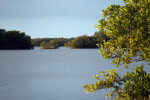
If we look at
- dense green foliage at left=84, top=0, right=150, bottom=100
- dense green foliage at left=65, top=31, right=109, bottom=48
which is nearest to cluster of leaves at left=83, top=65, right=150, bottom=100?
Result: dense green foliage at left=84, top=0, right=150, bottom=100

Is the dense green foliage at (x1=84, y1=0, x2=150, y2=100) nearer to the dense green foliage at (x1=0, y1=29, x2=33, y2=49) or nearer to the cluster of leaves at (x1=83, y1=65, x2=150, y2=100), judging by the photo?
the cluster of leaves at (x1=83, y1=65, x2=150, y2=100)

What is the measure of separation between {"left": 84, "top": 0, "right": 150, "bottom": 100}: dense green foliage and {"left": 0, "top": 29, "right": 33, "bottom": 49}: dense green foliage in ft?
249

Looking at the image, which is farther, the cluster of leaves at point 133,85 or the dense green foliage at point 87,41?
the dense green foliage at point 87,41

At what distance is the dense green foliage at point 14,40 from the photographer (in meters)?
79.6

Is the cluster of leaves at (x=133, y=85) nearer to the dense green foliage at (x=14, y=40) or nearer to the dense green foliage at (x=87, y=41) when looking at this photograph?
the dense green foliage at (x=14, y=40)

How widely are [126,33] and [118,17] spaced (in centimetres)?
52

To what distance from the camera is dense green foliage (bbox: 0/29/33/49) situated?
7955cm

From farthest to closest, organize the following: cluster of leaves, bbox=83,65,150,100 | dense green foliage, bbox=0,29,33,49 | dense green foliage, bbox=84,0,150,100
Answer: dense green foliage, bbox=0,29,33,49 → cluster of leaves, bbox=83,65,150,100 → dense green foliage, bbox=84,0,150,100

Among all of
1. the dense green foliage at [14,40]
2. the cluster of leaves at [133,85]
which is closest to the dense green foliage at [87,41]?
the dense green foliage at [14,40]

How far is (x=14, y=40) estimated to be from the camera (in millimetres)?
83562

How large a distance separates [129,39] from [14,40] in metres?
81.2

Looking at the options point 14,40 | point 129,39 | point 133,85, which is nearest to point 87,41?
point 14,40

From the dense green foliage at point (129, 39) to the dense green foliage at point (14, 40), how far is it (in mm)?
75762

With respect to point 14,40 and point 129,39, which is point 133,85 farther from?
point 14,40
